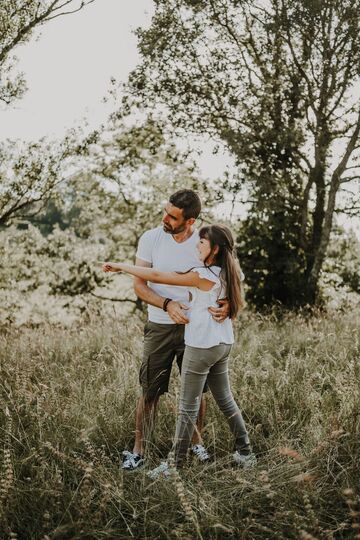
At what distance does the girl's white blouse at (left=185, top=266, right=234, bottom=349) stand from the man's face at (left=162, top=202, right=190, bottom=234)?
0.41 metres

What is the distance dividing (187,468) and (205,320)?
0.98m

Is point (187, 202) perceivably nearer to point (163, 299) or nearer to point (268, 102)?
point (163, 299)

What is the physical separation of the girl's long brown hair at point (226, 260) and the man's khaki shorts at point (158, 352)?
1.74 ft

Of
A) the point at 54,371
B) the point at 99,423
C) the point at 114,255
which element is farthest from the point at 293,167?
the point at 99,423

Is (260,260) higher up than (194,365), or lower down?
higher up

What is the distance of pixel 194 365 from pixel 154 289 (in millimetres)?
686

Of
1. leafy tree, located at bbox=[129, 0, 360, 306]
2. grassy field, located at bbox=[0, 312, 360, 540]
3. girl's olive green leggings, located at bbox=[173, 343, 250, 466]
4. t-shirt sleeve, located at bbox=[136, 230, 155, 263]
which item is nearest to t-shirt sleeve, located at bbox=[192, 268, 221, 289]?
girl's olive green leggings, located at bbox=[173, 343, 250, 466]

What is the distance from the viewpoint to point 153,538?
Answer: 2.79 m

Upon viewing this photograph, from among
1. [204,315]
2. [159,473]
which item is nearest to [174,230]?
[204,315]

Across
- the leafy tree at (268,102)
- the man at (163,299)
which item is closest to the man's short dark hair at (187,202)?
the man at (163,299)

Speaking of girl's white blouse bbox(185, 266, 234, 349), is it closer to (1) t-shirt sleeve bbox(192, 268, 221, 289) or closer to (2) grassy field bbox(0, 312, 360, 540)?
(1) t-shirt sleeve bbox(192, 268, 221, 289)

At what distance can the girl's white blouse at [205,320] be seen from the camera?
131 inches

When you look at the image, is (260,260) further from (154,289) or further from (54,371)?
(154,289)

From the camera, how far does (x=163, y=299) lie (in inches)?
142
